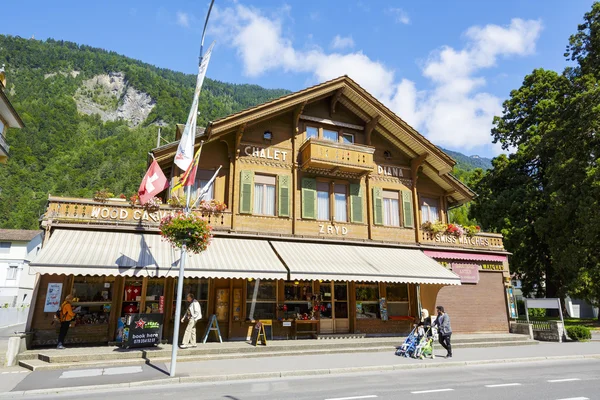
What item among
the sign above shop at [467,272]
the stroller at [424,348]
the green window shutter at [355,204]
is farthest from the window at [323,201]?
the sign above shop at [467,272]

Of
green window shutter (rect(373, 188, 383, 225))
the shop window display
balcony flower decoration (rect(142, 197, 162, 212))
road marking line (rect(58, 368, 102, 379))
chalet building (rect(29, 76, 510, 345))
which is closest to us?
road marking line (rect(58, 368, 102, 379))

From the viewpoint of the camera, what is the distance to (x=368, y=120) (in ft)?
69.9

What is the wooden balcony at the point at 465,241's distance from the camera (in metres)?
21.1

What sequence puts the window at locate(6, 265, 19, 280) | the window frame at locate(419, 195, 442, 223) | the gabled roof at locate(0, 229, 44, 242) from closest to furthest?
the window frame at locate(419, 195, 442, 223) < the window at locate(6, 265, 19, 280) < the gabled roof at locate(0, 229, 44, 242)

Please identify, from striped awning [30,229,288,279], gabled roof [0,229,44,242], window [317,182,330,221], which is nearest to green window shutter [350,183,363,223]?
window [317,182,330,221]

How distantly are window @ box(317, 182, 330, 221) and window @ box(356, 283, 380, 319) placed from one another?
3636 mm

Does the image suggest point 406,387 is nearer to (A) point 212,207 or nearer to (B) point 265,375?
(B) point 265,375

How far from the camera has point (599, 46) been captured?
2977cm

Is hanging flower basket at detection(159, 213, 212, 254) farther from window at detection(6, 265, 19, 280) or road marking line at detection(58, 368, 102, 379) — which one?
window at detection(6, 265, 19, 280)

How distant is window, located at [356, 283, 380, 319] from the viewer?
Answer: 19.2 meters

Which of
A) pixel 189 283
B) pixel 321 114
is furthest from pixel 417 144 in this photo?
pixel 189 283

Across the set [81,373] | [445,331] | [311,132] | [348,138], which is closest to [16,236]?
[311,132]

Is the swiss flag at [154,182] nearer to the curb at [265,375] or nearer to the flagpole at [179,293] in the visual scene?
the flagpole at [179,293]

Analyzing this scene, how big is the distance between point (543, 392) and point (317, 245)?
34.3ft
